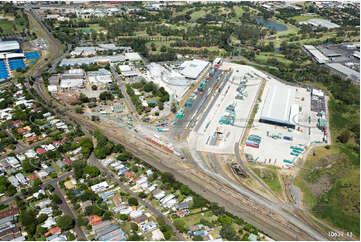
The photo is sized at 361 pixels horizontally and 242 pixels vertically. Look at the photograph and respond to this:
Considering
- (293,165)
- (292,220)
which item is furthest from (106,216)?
(293,165)

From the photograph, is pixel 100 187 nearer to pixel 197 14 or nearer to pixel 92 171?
pixel 92 171

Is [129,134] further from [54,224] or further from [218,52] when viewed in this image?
[218,52]

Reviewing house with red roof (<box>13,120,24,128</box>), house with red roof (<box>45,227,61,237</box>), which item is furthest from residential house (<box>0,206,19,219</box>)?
house with red roof (<box>13,120,24,128</box>)

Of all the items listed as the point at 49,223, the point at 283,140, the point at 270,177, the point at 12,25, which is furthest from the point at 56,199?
the point at 12,25

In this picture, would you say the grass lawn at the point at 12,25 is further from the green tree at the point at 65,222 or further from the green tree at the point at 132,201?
the green tree at the point at 132,201

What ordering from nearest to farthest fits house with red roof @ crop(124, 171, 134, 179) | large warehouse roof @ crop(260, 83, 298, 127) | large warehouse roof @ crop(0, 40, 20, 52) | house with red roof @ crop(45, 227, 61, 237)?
house with red roof @ crop(45, 227, 61, 237) → house with red roof @ crop(124, 171, 134, 179) → large warehouse roof @ crop(260, 83, 298, 127) → large warehouse roof @ crop(0, 40, 20, 52)

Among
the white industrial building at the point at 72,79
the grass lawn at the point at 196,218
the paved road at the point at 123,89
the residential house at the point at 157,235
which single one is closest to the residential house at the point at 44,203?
the residential house at the point at 157,235

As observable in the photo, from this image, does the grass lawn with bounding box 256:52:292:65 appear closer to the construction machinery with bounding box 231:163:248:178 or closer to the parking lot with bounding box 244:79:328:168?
the parking lot with bounding box 244:79:328:168
